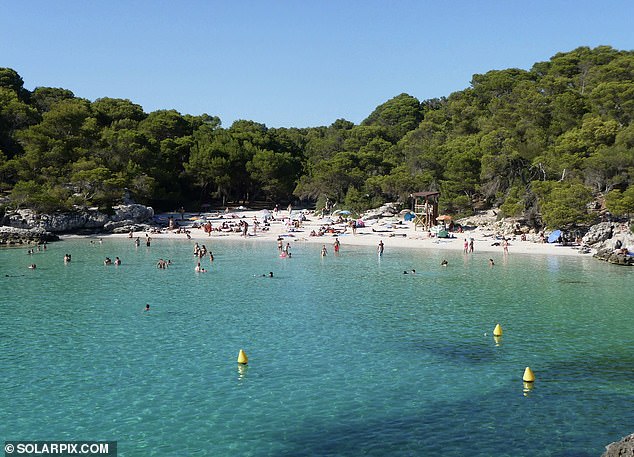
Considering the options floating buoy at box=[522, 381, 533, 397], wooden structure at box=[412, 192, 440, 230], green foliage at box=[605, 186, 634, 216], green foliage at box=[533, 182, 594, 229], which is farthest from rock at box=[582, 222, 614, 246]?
floating buoy at box=[522, 381, 533, 397]

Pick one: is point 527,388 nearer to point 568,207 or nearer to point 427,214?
point 568,207

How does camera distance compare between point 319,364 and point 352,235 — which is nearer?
point 319,364

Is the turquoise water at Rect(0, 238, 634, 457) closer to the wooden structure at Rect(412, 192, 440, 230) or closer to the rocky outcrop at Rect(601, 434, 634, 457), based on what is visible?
the rocky outcrop at Rect(601, 434, 634, 457)

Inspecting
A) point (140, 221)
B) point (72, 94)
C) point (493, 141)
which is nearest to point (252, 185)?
point (140, 221)

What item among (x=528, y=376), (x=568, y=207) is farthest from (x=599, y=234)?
(x=528, y=376)

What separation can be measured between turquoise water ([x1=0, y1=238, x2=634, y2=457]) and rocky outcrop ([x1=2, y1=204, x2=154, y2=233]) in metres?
29.7

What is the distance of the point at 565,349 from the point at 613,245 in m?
31.4

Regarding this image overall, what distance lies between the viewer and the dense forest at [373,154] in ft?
206

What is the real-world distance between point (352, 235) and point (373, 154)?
28343mm

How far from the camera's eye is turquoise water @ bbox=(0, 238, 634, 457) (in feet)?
47.2

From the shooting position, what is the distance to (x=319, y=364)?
20.1 metres

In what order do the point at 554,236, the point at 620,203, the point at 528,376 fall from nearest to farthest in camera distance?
1. the point at 528,376
2. the point at 620,203
3. the point at 554,236

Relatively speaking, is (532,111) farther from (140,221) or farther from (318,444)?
(318,444)

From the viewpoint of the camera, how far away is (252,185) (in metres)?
100
